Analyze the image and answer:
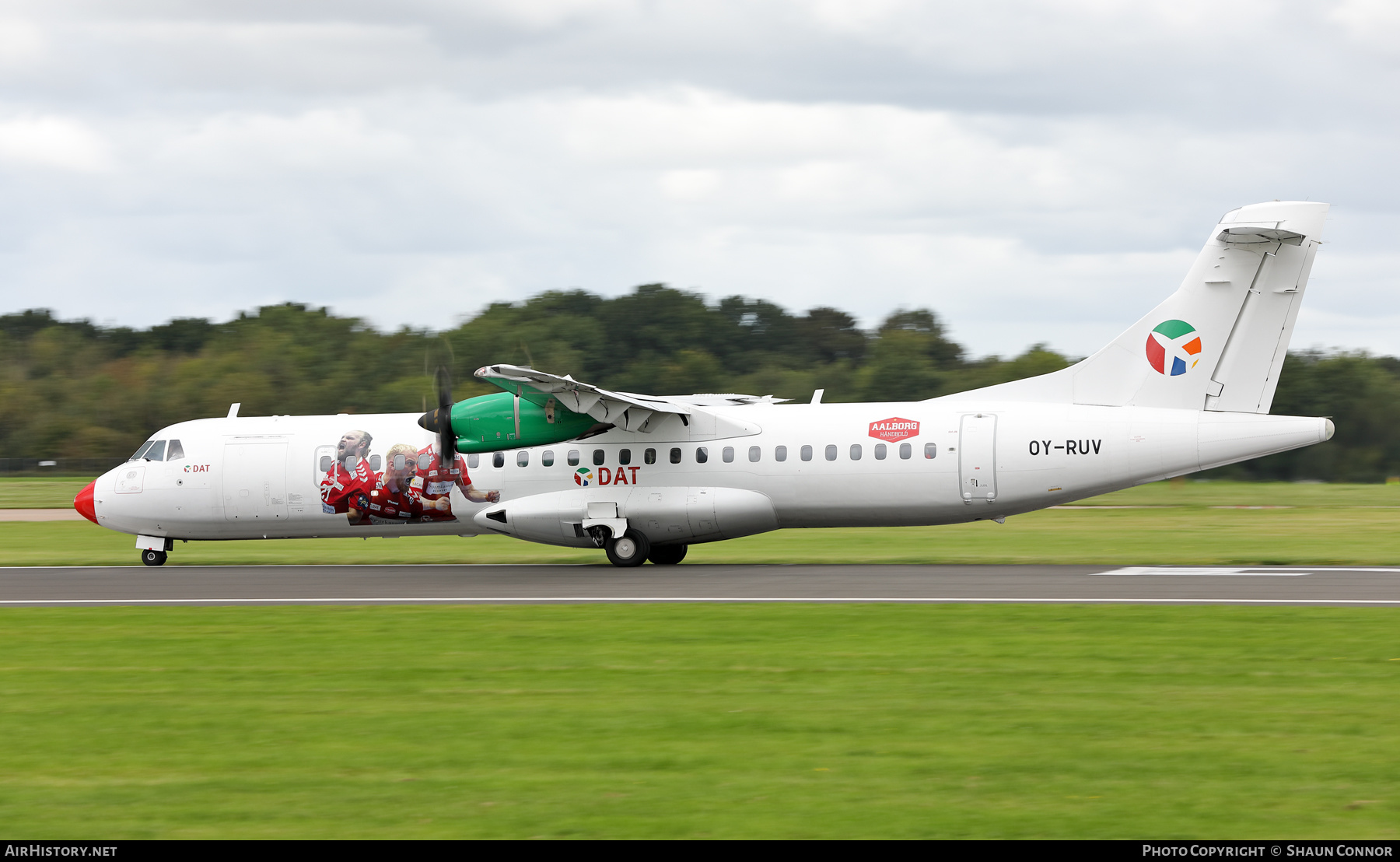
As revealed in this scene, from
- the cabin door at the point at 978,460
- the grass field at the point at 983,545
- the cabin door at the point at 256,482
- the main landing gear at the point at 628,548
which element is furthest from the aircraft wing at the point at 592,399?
the cabin door at the point at 256,482

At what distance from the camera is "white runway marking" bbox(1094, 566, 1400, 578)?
19.1 meters

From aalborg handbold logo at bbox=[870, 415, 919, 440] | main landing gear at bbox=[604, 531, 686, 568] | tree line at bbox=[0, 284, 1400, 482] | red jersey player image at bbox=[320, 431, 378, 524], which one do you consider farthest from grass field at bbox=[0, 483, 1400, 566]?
tree line at bbox=[0, 284, 1400, 482]

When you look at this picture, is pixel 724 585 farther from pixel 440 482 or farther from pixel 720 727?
pixel 720 727

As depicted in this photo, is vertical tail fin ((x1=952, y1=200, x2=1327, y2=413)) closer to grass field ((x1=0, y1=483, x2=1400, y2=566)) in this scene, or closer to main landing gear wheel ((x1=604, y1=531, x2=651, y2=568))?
grass field ((x1=0, y1=483, x2=1400, y2=566))

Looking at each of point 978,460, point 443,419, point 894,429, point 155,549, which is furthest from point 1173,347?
point 155,549

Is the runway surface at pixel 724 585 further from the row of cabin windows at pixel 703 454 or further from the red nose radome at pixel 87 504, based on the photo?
the red nose radome at pixel 87 504

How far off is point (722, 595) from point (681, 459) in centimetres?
509

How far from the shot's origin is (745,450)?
864 inches

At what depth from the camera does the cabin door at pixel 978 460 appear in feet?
68.0

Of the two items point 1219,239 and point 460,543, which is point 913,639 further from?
point 460,543

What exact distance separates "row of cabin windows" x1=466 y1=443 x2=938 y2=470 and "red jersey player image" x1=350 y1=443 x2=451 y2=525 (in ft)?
3.23

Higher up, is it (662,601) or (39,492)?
(39,492)

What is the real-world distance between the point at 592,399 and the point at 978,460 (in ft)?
21.0

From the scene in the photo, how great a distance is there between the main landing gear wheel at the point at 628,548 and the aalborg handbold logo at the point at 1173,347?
890 cm
